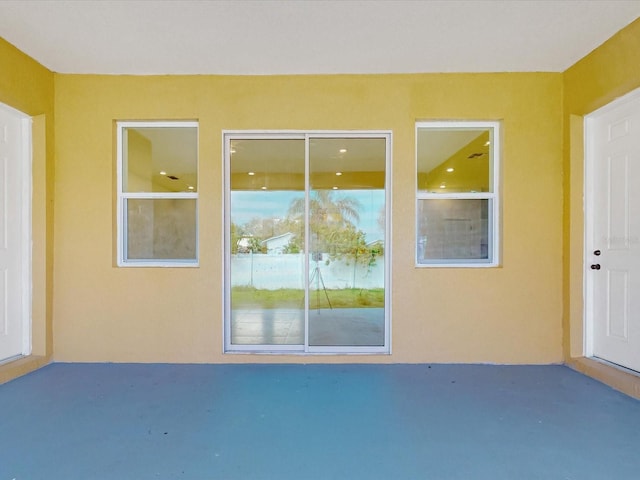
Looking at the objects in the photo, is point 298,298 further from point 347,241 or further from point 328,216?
point 328,216

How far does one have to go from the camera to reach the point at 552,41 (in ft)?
10.2

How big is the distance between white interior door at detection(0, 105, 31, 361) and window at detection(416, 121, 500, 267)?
157 inches

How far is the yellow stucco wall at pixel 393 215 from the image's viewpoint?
3.67 m

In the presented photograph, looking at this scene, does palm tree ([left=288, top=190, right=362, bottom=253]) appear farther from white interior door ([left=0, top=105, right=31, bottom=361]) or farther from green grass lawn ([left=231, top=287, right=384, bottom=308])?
white interior door ([left=0, top=105, right=31, bottom=361])

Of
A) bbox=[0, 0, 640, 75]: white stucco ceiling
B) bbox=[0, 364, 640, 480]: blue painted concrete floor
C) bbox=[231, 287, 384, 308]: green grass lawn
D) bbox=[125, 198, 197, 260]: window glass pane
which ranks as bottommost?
bbox=[0, 364, 640, 480]: blue painted concrete floor

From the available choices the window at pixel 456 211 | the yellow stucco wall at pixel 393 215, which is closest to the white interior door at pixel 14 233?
the yellow stucco wall at pixel 393 215

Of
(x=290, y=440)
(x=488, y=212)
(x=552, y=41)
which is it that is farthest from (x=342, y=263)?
(x=552, y=41)

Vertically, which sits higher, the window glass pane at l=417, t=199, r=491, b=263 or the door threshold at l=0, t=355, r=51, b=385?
the window glass pane at l=417, t=199, r=491, b=263

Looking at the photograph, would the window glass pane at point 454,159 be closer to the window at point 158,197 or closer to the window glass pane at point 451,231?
the window glass pane at point 451,231

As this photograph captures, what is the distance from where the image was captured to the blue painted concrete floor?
203cm

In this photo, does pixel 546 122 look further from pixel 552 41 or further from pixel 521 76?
pixel 552 41

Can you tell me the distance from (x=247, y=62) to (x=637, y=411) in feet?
14.3

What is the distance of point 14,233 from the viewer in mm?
3496

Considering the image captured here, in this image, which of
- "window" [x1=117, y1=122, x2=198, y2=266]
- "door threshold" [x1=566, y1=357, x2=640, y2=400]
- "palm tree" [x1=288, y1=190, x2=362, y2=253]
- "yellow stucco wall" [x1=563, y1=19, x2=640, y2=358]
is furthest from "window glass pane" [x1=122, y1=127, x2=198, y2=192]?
"door threshold" [x1=566, y1=357, x2=640, y2=400]
